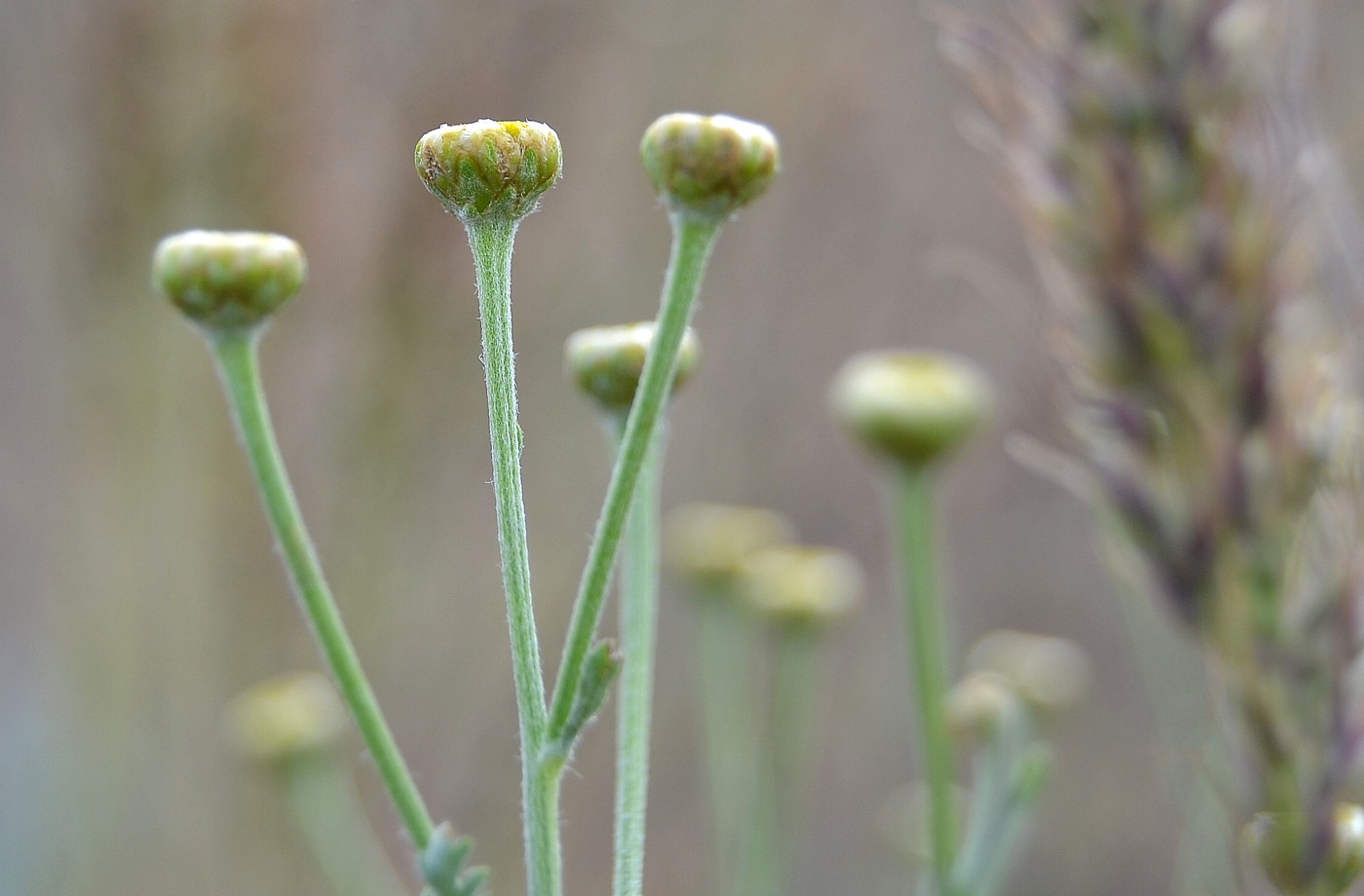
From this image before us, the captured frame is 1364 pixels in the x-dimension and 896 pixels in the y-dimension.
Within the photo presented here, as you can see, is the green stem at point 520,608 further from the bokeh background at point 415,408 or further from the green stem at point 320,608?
the bokeh background at point 415,408

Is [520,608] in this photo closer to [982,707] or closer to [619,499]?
[619,499]

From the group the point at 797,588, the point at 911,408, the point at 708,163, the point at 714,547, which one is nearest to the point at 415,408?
the point at 714,547

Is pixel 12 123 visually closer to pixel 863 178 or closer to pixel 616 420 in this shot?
pixel 616 420

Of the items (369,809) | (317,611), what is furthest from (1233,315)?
(369,809)

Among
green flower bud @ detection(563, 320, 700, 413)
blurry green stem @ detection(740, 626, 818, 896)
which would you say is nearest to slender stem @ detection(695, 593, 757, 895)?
blurry green stem @ detection(740, 626, 818, 896)

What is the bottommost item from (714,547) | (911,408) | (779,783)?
(779,783)
